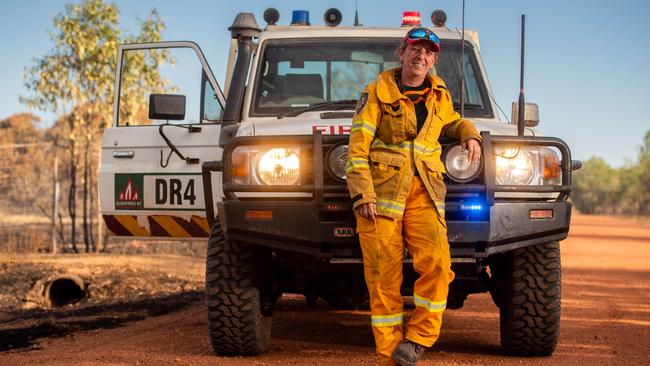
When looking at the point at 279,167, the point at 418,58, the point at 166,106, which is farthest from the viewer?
the point at 166,106

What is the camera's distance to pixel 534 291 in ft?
18.8

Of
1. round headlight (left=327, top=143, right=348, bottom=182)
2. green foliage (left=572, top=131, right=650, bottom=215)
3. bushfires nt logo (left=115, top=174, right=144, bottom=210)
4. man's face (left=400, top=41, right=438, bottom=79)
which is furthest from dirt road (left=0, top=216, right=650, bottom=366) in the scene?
green foliage (left=572, top=131, right=650, bottom=215)

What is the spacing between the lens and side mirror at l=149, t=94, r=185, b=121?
20.4 feet

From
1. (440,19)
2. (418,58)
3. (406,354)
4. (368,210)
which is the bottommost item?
(406,354)

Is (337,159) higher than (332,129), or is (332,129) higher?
(332,129)

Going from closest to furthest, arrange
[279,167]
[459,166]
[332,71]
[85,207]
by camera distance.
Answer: [459,166], [279,167], [332,71], [85,207]

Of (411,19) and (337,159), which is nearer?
(337,159)

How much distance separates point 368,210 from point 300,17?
3248 millimetres

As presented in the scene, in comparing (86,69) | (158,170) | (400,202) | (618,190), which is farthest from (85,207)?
(618,190)

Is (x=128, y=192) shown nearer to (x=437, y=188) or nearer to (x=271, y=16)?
(x=271, y=16)

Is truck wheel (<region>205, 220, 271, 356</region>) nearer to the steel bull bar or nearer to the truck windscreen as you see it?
the steel bull bar

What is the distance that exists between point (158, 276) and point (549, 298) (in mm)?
7299

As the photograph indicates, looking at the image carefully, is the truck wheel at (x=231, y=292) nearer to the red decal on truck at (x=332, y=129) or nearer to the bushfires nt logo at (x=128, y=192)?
the red decal on truck at (x=332, y=129)

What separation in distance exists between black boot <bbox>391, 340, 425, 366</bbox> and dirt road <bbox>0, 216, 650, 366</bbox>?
1020mm
